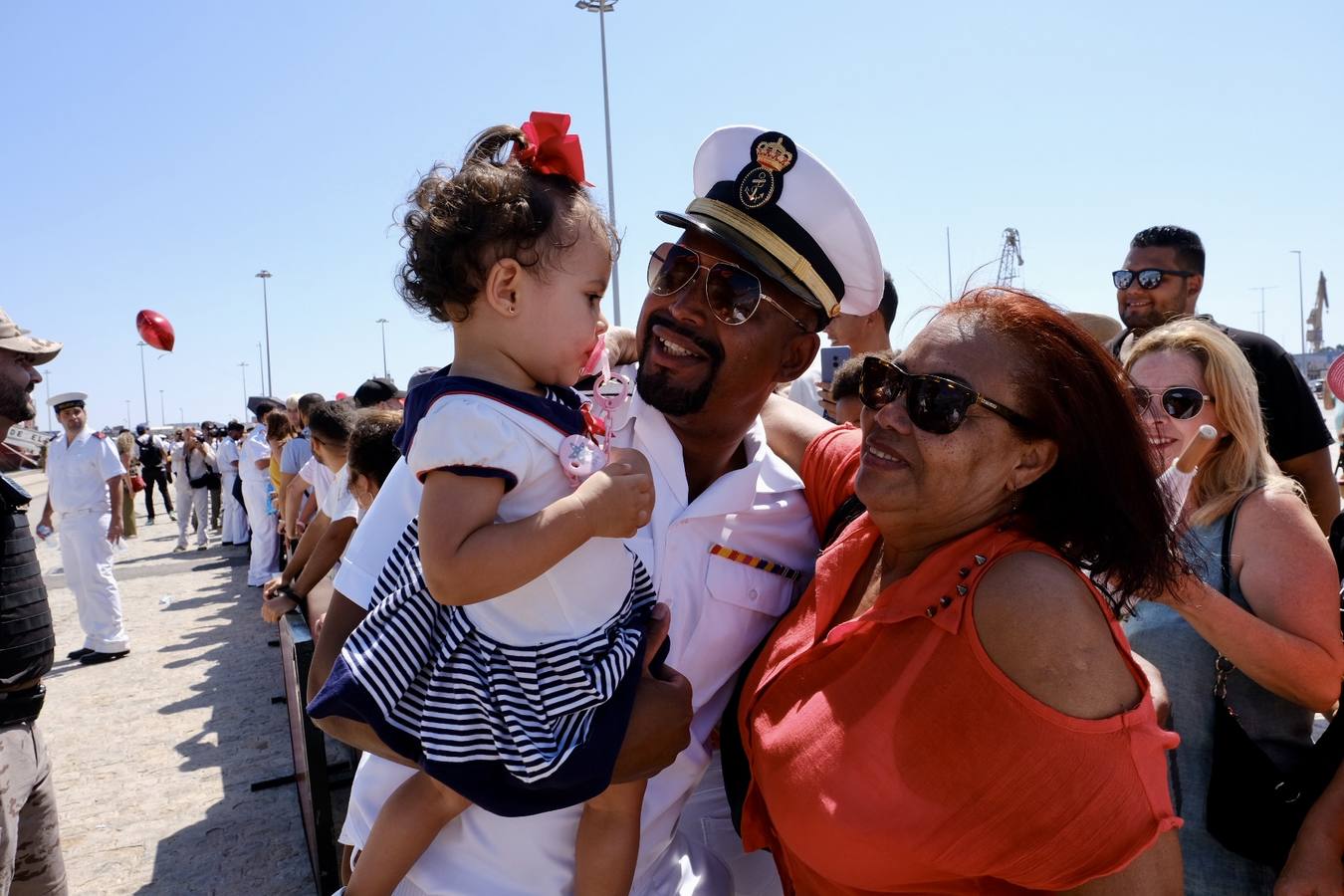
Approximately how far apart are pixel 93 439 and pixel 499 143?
9.39m

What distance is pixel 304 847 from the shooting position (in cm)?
500

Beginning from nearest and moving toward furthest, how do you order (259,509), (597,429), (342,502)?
1. (597,429)
2. (342,502)
3. (259,509)

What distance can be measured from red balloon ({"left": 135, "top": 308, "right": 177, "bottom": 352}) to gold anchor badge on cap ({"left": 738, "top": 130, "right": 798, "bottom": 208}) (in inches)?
545

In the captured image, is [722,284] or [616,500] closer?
[616,500]

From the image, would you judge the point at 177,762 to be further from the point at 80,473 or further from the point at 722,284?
the point at 722,284

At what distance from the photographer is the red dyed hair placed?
1633 mm

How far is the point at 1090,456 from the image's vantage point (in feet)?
5.39

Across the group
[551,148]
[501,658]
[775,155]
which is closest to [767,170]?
[775,155]

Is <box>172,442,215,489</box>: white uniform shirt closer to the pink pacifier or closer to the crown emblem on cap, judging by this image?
the pink pacifier

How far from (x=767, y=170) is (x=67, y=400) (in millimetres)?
9591

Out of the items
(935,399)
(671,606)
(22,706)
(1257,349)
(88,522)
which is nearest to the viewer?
(935,399)

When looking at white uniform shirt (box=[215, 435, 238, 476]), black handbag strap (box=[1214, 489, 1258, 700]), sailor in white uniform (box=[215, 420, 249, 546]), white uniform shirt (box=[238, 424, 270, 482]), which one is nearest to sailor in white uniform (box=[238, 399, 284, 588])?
white uniform shirt (box=[238, 424, 270, 482])

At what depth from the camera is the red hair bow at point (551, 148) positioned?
1813 millimetres

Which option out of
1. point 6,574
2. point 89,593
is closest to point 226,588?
point 89,593
